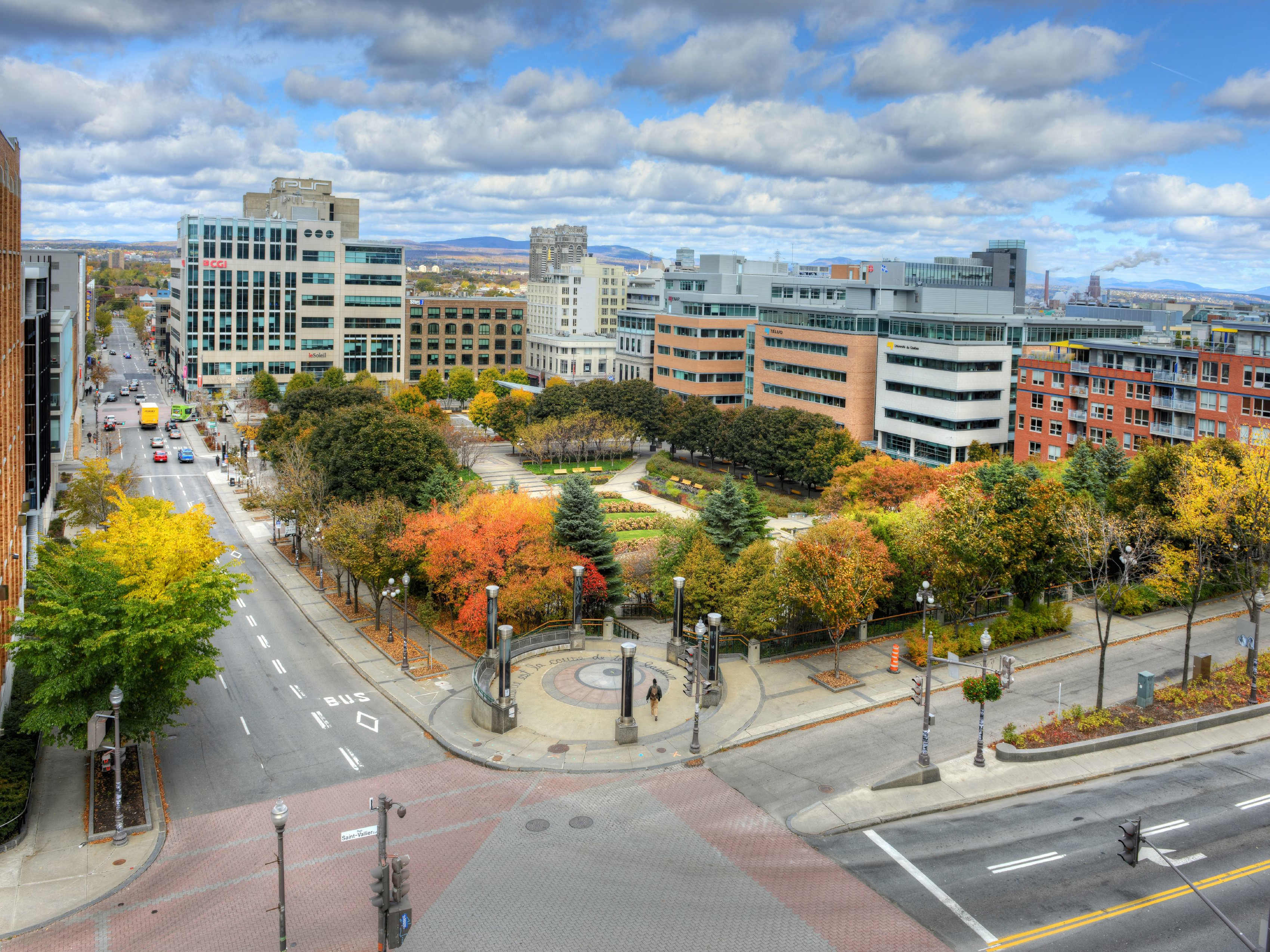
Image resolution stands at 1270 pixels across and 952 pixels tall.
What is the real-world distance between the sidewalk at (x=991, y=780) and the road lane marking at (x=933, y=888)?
1018mm

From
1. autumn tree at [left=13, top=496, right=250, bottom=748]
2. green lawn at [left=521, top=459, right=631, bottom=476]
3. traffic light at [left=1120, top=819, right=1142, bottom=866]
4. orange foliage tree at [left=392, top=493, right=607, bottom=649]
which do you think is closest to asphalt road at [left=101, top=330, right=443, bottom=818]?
autumn tree at [left=13, top=496, right=250, bottom=748]

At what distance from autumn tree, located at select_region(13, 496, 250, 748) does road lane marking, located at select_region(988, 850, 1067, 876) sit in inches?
980

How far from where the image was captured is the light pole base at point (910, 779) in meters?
31.4

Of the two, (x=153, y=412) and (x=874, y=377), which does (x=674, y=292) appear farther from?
(x=153, y=412)

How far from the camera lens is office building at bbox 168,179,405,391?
5561 inches

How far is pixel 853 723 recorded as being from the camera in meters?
36.9

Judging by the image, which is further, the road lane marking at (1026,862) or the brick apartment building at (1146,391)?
the brick apartment building at (1146,391)

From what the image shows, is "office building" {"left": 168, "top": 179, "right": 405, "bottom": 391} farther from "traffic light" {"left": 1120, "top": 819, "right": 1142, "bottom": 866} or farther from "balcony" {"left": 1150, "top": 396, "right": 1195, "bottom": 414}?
"traffic light" {"left": 1120, "top": 819, "right": 1142, "bottom": 866}

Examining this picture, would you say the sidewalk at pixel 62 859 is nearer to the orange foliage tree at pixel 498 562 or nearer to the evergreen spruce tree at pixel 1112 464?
the orange foliage tree at pixel 498 562

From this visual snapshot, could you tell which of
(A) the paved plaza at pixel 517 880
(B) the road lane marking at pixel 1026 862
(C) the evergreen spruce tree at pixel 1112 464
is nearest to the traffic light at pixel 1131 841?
(B) the road lane marking at pixel 1026 862

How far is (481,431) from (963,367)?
213 ft

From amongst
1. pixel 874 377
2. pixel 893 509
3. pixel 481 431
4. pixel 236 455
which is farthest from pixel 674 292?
pixel 893 509

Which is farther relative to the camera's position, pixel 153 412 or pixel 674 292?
pixel 674 292

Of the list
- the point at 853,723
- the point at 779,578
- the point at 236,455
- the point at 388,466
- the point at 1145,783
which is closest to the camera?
the point at 1145,783
